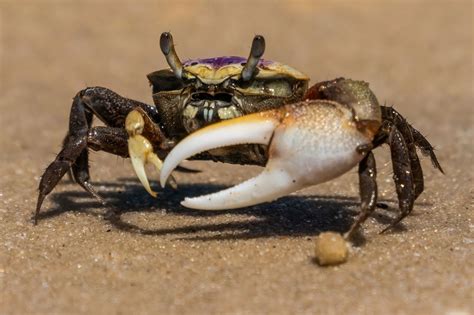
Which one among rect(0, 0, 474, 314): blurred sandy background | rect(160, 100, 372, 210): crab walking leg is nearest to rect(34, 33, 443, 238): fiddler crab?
rect(160, 100, 372, 210): crab walking leg

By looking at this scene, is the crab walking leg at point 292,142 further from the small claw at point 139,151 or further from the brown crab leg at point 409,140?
the brown crab leg at point 409,140

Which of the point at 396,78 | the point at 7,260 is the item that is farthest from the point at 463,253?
the point at 396,78

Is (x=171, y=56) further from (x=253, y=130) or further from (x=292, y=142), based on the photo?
(x=292, y=142)

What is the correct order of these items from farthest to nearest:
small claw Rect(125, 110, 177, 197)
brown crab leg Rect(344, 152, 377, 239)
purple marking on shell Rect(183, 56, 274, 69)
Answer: purple marking on shell Rect(183, 56, 274, 69) → small claw Rect(125, 110, 177, 197) → brown crab leg Rect(344, 152, 377, 239)

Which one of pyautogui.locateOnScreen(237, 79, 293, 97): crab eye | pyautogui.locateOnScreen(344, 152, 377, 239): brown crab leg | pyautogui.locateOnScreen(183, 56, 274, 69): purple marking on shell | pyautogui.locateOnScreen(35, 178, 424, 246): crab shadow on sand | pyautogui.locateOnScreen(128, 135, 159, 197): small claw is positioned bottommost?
pyautogui.locateOnScreen(35, 178, 424, 246): crab shadow on sand

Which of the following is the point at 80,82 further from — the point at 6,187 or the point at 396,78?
the point at 6,187

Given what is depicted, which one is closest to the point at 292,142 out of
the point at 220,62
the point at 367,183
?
the point at 367,183

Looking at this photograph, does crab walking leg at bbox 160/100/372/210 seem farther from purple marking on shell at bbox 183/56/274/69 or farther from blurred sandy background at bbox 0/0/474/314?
purple marking on shell at bbox 183/56/274/69
